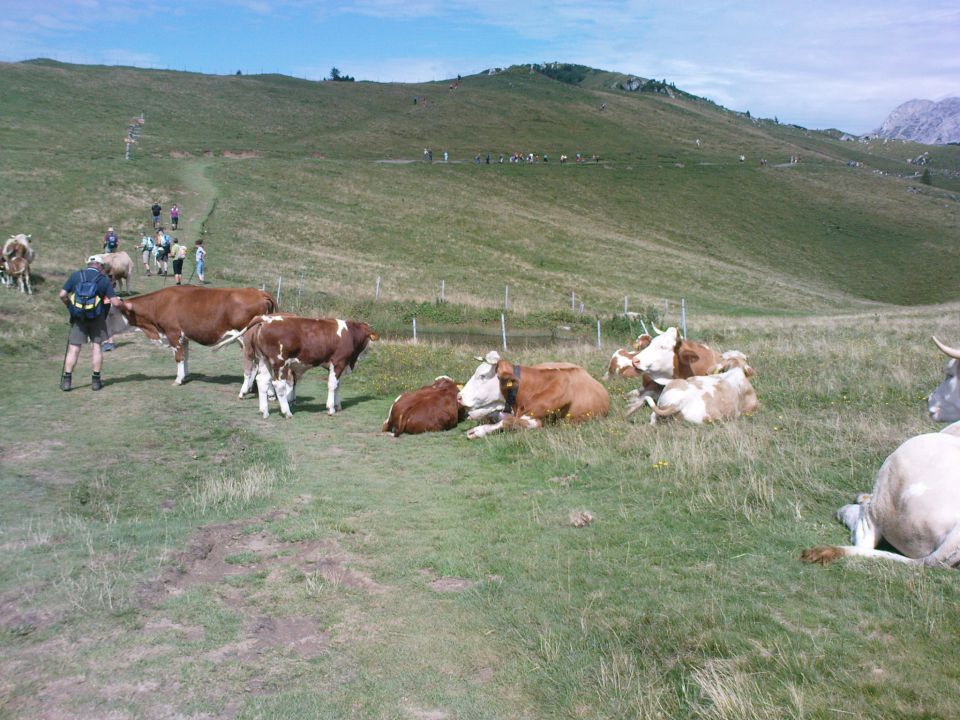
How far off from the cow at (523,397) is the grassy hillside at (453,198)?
695 inches

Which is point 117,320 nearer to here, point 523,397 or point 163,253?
point 523,397

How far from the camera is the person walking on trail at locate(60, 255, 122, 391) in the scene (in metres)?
13.4

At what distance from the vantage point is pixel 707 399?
36.6 feet

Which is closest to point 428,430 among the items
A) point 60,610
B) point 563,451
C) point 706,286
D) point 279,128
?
point 563,451

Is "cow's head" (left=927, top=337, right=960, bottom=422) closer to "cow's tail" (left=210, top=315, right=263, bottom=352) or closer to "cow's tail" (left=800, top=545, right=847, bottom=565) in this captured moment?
"cow's tail" (left=800, top=545, right=847, bottom=565)

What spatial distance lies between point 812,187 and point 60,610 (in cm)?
9966

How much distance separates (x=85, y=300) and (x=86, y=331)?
58 centimetres

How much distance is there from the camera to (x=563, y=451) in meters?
10.1

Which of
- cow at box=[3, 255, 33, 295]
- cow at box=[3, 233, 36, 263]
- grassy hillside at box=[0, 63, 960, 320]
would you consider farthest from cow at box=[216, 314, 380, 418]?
grassy hillside at box=[0, 63, 960, 320]

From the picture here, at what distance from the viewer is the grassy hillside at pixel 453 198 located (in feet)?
141

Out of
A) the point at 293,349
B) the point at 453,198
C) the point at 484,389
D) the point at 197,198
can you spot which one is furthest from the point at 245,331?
the point at 453,198

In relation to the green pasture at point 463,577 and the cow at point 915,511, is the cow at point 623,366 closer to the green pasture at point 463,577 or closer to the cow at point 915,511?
the green pasture at point 463,577

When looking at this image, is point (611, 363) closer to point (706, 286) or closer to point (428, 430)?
point (428, 430)

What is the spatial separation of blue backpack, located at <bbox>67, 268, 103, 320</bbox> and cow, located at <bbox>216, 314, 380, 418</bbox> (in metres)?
2.43
